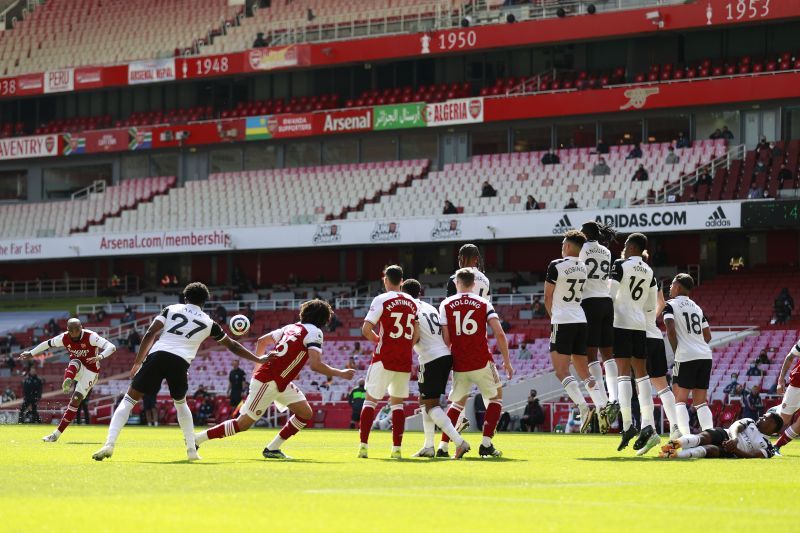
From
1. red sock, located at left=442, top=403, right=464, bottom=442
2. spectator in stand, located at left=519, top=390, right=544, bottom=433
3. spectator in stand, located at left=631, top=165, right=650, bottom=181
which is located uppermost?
spectator in stand, located at left=631, top=165, right=650, bottom=181

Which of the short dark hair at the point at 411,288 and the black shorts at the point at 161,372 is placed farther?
the short dark hair at the point at 411,288

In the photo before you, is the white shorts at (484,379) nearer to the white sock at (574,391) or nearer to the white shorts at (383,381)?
the white shorts at (383,381)

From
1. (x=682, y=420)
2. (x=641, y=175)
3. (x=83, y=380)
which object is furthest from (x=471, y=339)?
(x=641, y=175)

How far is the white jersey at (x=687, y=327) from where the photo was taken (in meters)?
19.6

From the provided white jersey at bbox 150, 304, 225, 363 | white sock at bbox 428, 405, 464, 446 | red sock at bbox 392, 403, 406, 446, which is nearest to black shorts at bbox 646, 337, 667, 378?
white sock at bbox 428, 405, 464, 446

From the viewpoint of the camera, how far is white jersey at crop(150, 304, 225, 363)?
1753 cm

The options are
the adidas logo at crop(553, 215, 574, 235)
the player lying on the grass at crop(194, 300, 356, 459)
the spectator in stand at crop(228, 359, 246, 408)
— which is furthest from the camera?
the adidas logo at crop(553, 215, 574, 235)

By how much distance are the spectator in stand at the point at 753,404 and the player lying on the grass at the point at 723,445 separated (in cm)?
1644

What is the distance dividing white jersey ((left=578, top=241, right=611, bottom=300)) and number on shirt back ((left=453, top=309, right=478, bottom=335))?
1707mm

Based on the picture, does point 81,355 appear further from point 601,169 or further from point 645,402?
point 601,169

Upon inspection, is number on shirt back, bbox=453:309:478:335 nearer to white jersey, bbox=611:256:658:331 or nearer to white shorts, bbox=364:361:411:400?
white shorts, bbox=364:361:411:400

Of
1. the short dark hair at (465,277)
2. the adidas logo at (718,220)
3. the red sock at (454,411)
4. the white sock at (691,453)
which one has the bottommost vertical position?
the white sock at (691,453)

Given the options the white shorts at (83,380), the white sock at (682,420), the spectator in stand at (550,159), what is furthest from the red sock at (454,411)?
the spectator in stand at (550,159)

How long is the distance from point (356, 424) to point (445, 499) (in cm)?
2612
